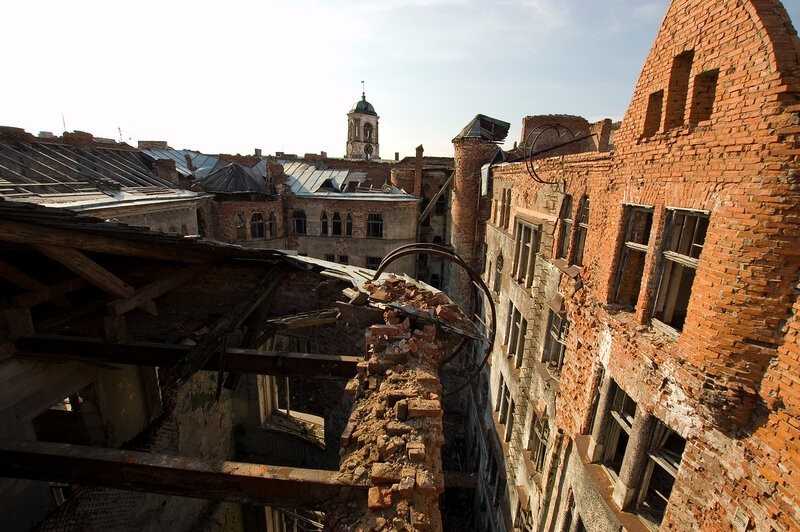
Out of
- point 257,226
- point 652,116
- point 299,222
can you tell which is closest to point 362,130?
point 299,222

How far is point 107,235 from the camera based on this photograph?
18.0 ft

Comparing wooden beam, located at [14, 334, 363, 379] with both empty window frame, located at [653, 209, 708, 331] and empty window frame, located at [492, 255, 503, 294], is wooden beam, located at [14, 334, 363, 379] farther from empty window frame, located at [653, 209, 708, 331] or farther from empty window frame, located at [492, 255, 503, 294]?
empty window frame, located at [492, 255, 503, 294]

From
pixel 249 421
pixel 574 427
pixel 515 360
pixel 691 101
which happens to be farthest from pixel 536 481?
pixel 691 101

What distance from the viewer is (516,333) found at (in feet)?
46.1

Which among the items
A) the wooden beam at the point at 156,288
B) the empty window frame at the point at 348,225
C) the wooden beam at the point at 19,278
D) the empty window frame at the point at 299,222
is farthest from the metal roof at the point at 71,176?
the empty window frame at the point at 348,225

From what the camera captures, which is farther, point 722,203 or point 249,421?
point 249,421

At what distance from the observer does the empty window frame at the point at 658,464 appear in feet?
18.9

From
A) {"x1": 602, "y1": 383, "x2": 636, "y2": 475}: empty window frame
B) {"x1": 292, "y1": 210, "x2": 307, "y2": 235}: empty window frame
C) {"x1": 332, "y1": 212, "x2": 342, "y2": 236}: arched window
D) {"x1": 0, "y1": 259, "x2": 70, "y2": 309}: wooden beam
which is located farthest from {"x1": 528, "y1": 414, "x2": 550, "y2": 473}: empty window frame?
{"x1": 292, "y1": 210, "x2": 307, "y2": 235}: empty window frame

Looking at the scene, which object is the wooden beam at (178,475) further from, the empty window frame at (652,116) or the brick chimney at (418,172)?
the brick chimney at (418,172)

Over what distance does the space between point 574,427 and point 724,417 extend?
402 cm

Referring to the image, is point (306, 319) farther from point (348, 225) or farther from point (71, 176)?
point (348, 225)

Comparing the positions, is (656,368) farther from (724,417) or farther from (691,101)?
(691,101)

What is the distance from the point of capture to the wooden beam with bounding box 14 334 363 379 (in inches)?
238

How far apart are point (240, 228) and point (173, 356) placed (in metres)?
19.9
